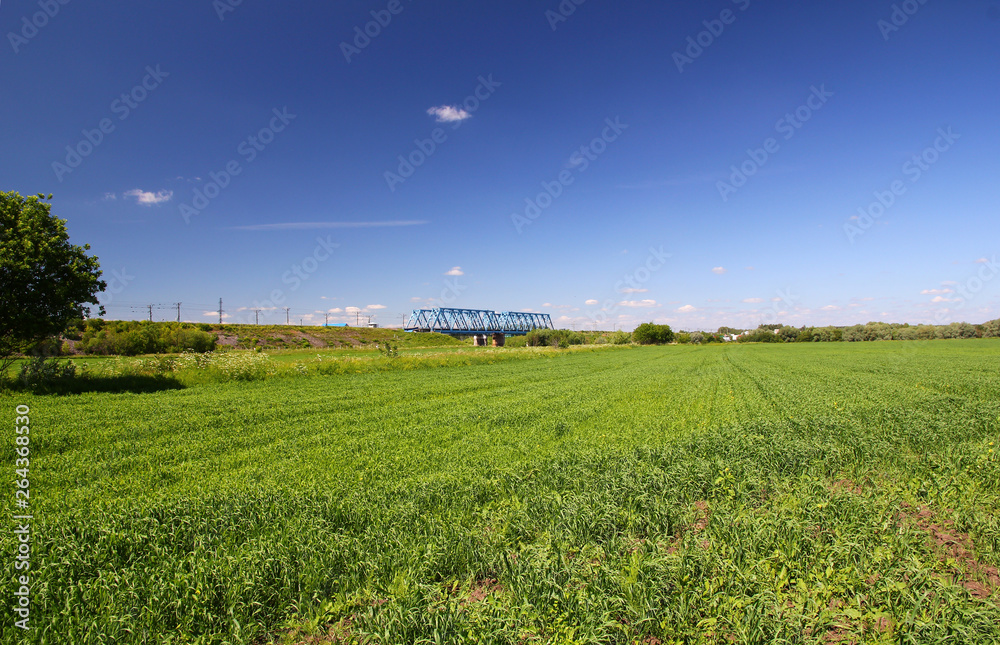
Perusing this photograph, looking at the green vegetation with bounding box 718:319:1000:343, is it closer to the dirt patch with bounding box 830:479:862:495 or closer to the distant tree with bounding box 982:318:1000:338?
the distant tree with bounding box 982:318:1000:338

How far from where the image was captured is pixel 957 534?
5.41 meters

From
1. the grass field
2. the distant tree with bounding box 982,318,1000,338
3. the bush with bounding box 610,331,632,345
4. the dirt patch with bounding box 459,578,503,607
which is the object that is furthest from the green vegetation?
the dirt patch with bounding box 459,578,503,607

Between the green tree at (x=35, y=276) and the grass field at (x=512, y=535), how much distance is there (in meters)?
8.96

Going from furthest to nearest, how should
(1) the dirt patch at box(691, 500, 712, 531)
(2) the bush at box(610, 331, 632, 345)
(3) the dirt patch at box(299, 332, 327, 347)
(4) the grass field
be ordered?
(2) the bush at box(610, 331, 632, 345) → (3) the dirt patch at box(299, 332, 327, 347) → (1) the dirt patch at box(691, 500, 712, 531) → (4) the grass field

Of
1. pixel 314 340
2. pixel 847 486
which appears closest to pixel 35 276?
pixel 847 486

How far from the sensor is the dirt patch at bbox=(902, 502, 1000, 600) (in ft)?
14.3

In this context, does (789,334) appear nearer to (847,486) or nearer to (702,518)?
(847,486)

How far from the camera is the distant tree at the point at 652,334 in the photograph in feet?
441

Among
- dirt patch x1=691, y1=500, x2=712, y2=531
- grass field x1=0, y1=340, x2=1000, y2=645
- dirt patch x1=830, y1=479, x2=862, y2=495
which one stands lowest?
dirt patch x1=830, y1=479, x2=862, y2=495

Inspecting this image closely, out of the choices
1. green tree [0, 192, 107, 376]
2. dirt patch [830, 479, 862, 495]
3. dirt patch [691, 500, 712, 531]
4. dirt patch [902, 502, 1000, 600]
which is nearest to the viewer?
dirt patch [902, 502, 1000, 600]

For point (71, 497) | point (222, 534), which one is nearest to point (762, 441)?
point (222, 534)

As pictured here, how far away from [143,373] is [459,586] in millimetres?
23575

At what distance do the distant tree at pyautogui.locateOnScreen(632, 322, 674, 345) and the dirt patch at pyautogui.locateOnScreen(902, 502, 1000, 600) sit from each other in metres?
128

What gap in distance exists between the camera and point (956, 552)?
4.98m
